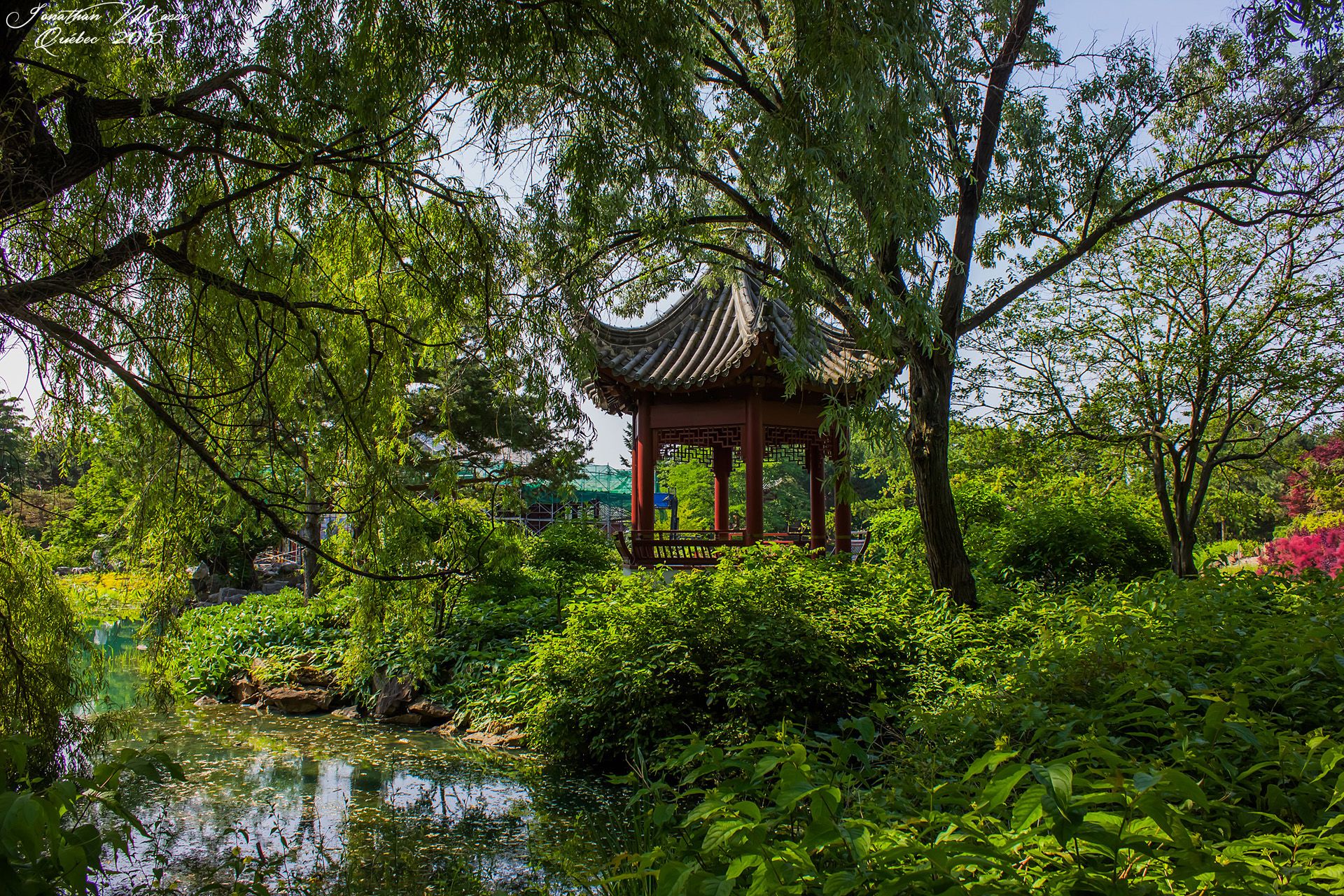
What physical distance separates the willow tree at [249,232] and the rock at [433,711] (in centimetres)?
274

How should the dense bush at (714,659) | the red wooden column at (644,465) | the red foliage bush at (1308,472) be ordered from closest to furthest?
the dense bush at (714,659) < the red wooden column at (644,465) < the red foliage bush at (1308,472)

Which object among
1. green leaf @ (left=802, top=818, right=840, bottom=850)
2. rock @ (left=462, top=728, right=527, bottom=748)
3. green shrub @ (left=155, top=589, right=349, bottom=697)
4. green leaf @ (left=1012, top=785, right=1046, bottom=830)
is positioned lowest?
rock @ (left=462, top=728, right=527, bottom=748)

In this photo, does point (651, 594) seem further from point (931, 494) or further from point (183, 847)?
point (183, 847)

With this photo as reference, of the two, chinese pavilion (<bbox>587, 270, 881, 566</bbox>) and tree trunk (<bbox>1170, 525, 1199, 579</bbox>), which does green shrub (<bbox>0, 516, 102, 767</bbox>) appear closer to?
chinese pavilion (<bbox>587, 270, 881, 566</bbox>)

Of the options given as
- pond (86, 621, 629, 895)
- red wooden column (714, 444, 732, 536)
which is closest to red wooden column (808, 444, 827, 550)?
red wooden column (714, 444, 732, 536)

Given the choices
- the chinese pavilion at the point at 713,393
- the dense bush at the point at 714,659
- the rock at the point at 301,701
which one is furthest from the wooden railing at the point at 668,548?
the rock at the point at 301,701

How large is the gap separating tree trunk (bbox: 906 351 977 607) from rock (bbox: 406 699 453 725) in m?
3.66

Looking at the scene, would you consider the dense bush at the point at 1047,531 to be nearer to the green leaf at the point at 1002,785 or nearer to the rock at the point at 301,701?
the rock at the point at 301,701

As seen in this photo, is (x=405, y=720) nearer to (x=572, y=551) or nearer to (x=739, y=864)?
(x=572, y=551)

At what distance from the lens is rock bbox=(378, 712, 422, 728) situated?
652cm

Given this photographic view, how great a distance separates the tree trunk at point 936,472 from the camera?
5.21 meters

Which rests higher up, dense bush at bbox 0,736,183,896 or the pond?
dense bush at bbox 0,736,183,896

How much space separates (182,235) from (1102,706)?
353 centimetres

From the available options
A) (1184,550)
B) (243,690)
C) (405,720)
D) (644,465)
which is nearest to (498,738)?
(405,720)
